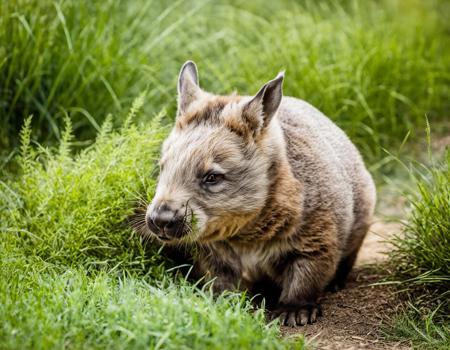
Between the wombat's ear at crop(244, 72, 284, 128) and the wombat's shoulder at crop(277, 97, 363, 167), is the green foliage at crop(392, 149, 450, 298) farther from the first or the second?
the wombat's ear at crop(244, 72, 284, 128)

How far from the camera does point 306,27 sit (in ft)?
28.6

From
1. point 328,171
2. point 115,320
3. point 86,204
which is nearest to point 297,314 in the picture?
point 328,171

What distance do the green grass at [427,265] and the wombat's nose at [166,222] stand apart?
1.54 metres

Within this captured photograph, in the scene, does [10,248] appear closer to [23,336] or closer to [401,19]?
[23,336]

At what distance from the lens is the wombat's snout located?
457 centimetres

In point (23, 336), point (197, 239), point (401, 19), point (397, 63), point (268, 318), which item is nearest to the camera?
point (23, 336)

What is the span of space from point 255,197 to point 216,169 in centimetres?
32

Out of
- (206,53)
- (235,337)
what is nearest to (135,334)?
(235,337)

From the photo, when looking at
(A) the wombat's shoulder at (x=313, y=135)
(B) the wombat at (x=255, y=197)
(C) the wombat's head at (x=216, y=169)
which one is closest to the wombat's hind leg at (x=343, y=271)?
(B) the wombat at (x=255, y=197)

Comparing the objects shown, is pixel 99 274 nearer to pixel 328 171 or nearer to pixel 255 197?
pixel 255 197

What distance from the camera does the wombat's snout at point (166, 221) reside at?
15.0ft

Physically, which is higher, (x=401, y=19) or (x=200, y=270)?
(x=401, y=19)

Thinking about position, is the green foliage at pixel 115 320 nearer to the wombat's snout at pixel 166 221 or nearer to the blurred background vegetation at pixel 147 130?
the blurred background vegetation at pixel 147 130

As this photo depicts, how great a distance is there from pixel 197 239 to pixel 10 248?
131cm
